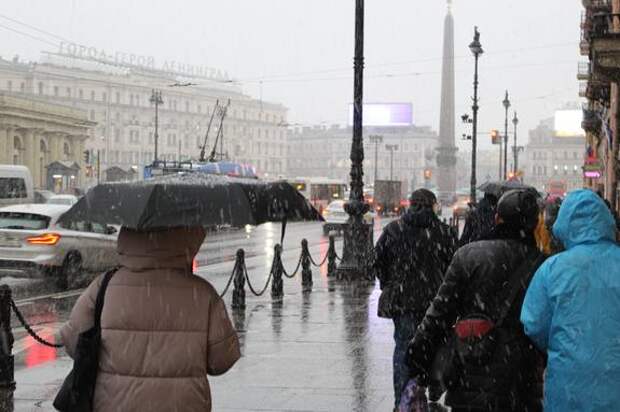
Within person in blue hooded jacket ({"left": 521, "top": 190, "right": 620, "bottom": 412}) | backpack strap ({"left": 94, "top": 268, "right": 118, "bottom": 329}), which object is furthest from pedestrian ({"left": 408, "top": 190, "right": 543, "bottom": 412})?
backpack strap ({"left": 94, "top": 268, "right": 118, "bottom": 329})

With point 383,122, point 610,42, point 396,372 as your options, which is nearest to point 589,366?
point 396,372

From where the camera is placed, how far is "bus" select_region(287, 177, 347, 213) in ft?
246

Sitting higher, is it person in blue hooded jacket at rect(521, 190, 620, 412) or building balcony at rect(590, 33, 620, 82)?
building balcony at rect(590, 33, 620, 82)

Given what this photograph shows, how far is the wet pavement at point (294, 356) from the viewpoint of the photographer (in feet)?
30.0

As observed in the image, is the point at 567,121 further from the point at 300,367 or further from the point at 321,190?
the point at 300,367

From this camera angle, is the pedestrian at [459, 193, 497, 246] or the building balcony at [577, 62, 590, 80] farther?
the building balcony at [577, 62, 590, 80]

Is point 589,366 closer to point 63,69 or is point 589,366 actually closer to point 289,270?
point 289,270

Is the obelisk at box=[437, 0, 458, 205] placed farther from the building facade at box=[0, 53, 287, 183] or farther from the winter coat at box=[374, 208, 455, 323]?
the winter coat at box=[374, 208, 455, 323]

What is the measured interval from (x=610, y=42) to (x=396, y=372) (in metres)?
10.7

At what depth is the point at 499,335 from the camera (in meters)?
4.66

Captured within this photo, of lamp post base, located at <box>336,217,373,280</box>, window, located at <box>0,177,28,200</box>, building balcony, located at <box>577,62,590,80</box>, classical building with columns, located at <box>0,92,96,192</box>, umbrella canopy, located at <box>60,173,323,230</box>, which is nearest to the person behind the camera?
umbrella canopy, located at <box>60,173,323,230</box>

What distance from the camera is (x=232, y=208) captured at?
5.29m

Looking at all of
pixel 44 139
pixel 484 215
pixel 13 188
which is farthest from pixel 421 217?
pixel 44 139

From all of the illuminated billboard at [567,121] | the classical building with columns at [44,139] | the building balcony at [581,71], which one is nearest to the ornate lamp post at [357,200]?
the building balcony at [581,71]
